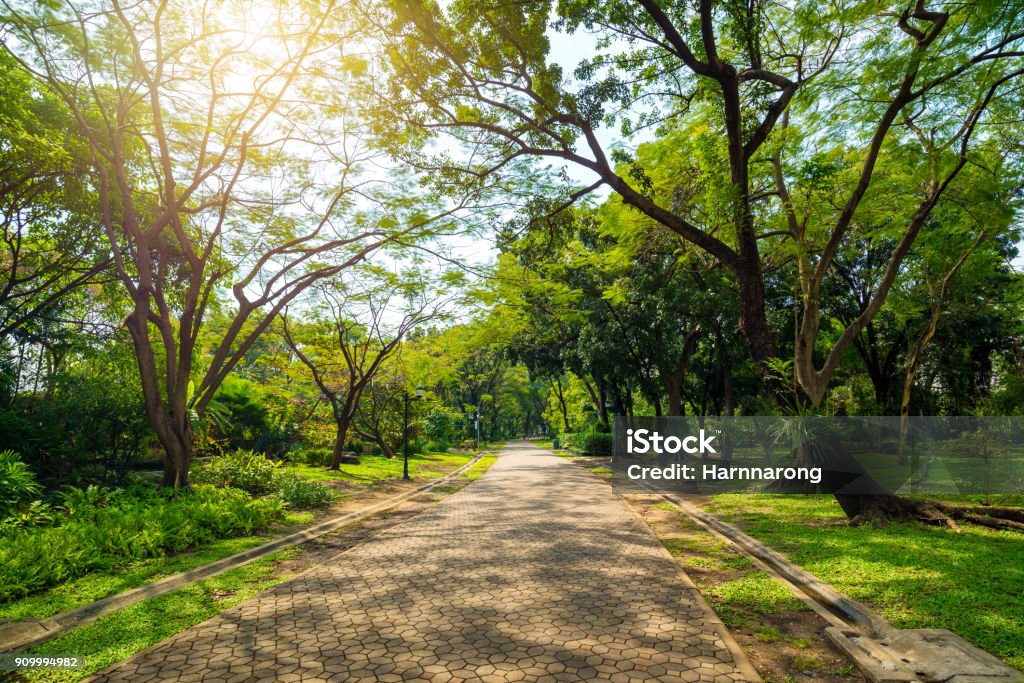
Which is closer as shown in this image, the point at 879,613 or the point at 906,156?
the point at 879,613

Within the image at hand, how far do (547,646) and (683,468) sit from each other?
16054 mm

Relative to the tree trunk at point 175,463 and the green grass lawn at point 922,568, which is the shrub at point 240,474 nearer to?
the tree trunk at point 175,463

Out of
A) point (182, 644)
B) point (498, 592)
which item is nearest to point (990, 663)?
point (498, 592)

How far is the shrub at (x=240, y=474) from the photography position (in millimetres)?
12547

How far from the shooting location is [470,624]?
4730 mm

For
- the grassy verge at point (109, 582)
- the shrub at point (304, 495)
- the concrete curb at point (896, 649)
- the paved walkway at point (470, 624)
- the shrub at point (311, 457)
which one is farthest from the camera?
the shrub at point (311, 457)

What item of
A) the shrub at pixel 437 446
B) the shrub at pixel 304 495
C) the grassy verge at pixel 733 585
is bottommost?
the shrub at pixel 437 446

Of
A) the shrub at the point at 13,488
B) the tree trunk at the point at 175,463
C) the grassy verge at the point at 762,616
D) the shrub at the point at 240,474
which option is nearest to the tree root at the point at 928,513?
the grassy verge at the point at 762,616

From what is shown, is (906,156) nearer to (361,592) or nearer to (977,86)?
(977,86)

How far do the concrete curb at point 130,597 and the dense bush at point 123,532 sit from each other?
89cm

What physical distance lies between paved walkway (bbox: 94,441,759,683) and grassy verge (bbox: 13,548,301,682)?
0.18 m

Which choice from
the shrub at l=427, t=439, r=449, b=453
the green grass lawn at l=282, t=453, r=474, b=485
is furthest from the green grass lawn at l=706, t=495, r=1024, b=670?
the shrub at l=427, t=439, r=449, b=453

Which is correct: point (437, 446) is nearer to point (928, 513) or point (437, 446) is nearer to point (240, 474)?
point (240, 474)

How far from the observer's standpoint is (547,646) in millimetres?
4246
